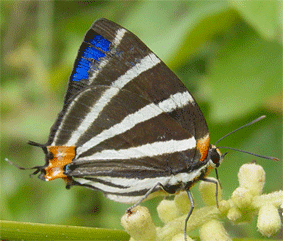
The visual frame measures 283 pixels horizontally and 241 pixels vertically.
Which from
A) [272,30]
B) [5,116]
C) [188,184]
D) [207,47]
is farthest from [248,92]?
[5,116]

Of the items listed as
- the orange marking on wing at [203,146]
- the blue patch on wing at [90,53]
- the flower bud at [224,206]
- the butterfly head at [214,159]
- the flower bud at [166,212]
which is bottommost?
the flower bud at [166,212]

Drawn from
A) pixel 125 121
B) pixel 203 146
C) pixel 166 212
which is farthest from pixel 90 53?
pixel 166 212

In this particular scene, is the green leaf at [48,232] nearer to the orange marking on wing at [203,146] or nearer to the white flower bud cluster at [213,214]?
the white flower bud cluster at [213,214]

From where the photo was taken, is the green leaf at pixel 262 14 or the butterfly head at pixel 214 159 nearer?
the butterfly head at pixel 214 159

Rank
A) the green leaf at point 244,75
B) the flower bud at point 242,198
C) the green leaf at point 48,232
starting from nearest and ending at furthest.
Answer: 1. the green leaf at point 48,232
2. the flower bud at point 242,198
3. the green leaf at point 244,75

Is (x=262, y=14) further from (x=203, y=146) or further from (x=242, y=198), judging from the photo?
(x=242, y=198)

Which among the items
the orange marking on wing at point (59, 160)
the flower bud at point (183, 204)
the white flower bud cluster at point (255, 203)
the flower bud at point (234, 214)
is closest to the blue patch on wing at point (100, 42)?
the orange marking on wing at point (59, 160)

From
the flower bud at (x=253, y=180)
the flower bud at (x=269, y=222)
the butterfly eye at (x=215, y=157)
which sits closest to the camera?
the flower bud at (x=269, y=222)

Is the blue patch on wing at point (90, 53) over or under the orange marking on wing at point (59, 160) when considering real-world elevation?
over
